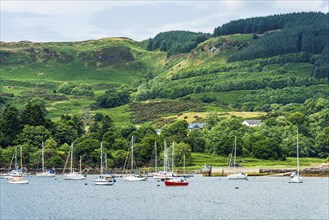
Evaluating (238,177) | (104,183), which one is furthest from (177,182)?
(238,177)

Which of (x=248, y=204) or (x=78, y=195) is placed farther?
(x=78, y=195)

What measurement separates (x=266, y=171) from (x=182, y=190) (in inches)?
1621

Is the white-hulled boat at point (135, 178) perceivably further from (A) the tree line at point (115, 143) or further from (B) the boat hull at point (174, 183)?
(A) the tree line at point (115, 143)

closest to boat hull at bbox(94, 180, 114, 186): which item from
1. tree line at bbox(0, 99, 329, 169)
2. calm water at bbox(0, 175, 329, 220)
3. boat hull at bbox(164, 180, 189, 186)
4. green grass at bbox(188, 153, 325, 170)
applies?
calm water at bbox(0, 175, 329, 220)

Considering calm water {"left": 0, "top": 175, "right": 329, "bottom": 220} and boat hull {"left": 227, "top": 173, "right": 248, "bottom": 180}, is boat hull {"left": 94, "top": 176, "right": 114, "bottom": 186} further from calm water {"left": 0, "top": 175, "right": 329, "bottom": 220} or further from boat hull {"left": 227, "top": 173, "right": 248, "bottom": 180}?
boat hull {"left": 227, "top": 173, "right": 248, "bottom": 180}

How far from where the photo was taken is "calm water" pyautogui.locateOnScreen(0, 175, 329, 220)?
276ft

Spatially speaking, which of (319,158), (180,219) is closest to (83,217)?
(180,219)

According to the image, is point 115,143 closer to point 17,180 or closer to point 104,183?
point 17,180

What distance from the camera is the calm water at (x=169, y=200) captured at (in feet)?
276

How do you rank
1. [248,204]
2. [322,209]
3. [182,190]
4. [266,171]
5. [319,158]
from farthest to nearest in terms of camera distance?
1. [319,158]
2. [266,171]
3. [182,190]
4. [248,204]
5. [322,209]

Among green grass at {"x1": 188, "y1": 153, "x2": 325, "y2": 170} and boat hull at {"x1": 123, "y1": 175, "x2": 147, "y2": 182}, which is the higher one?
green grass at {"x1": 188, "y1": 153, "x2": 325, "y2": 170}

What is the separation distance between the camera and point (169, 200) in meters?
104

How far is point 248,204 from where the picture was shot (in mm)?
96375

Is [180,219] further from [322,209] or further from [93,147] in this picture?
[93,147]
